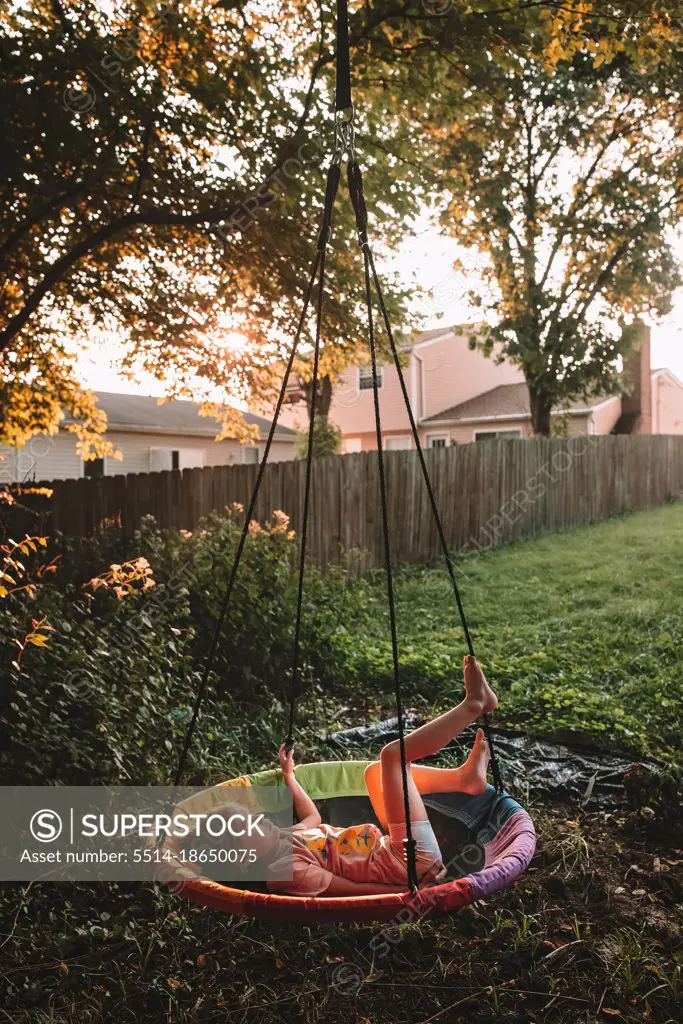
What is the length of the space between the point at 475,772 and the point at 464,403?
1793cm

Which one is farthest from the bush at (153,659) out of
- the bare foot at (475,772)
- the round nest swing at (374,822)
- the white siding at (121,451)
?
the white siding at (121,451)

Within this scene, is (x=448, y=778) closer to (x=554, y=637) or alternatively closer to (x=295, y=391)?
(x=554, y=637)

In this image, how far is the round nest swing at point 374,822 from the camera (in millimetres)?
1827

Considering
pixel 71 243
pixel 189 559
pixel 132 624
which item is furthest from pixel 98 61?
pixel 132 624

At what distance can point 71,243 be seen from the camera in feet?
22.8

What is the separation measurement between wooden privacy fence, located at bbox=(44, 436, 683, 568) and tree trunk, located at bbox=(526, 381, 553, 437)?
78 cm

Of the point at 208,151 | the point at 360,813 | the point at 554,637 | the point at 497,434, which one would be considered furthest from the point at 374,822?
the point at 497,434

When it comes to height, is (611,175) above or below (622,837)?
above

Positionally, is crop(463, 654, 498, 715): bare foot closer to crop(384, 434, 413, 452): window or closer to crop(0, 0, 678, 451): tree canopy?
crop(0, 0, 678, 451): tree canopy

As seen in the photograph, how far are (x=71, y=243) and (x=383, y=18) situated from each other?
3.98 meters

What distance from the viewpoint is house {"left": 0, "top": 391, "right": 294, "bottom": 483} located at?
16.0 metres

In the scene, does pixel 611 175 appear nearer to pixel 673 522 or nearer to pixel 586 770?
pixel 673 522

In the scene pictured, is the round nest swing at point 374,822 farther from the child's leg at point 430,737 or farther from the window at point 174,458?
the window at point 174,458

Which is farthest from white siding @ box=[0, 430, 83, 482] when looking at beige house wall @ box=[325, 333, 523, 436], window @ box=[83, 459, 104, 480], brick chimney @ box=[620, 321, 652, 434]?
brick chimney @ box=[620, 321, 652, 434]
